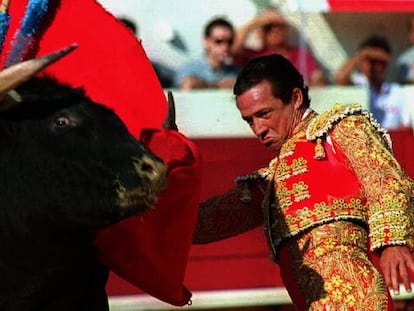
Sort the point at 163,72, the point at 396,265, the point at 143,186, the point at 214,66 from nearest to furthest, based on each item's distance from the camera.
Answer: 1. the point at 143,186
2. the point at 396,265
3. the point at 214,66
4. the point at 163,72

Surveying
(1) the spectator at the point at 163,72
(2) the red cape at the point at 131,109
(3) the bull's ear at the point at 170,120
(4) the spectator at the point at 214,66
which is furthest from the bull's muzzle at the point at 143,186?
(1) the spectator at the point at 163,72

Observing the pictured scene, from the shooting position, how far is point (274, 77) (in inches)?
152

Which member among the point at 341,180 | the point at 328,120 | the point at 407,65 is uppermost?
the point at 328,120

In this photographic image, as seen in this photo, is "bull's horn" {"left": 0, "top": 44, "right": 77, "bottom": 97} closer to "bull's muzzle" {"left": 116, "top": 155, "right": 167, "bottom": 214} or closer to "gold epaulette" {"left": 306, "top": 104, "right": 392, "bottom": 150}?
"bull's muzzle" {"left": 116, "top": 155, "right": 167, "bottom": 214}

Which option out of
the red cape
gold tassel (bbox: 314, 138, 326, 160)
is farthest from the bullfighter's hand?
the red cape

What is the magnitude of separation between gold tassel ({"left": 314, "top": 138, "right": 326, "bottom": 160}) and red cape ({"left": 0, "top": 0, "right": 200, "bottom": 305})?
548 mm

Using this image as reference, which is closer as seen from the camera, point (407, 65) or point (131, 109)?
point (131, 109)

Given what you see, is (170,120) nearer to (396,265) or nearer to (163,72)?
(396,265)

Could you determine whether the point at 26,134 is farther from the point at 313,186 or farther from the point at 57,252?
the point at 313,186

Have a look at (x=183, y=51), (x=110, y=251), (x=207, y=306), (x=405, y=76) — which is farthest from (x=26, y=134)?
(x=405, y=76)

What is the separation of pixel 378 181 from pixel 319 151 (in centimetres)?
23

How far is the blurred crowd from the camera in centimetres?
694

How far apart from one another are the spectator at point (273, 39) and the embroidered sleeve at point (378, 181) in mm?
3478

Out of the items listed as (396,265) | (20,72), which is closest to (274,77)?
(396,265)
